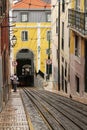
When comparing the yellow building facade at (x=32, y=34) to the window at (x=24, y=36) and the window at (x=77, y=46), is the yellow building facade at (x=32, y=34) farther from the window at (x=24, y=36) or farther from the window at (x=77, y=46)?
the window at (x=77, y=46)

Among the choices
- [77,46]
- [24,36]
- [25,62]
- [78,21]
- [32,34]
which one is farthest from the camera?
[25,62]

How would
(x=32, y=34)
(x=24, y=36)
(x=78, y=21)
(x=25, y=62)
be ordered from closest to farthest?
(x=78, y=21) < (x=32, y=34) < (x=24, y=36) < (x=25, y=62)

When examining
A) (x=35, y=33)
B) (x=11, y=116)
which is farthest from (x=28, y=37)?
(x=11, y=116)

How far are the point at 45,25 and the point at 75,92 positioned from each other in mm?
31630

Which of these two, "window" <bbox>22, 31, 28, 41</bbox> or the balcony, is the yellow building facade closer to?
"window" <bbox>22, 31, 28, 41</bbox>

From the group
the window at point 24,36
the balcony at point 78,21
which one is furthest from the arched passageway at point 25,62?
the balcony at point 78,21

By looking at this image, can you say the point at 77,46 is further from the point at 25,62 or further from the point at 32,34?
the point at 25,62

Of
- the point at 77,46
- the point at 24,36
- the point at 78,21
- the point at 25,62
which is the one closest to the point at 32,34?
the point at 24,36

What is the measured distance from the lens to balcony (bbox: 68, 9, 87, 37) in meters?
27.0

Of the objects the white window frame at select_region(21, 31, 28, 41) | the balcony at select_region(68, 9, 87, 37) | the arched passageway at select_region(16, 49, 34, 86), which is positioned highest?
the balcony at select_region(68, 9, 87, 37)

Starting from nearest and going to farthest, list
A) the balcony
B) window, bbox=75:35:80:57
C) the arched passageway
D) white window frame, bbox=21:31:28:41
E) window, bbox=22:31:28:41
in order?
the balcony, window, bbox=75:35:80:57, the arched passageway, window, bbox=22:31:28:41, white window frame, bbox=21:31:28:41

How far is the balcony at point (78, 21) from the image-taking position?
27000mm

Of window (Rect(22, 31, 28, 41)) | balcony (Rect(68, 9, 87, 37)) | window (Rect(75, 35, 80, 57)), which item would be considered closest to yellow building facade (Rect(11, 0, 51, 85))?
window (Rect(22, 31, 28, 41))

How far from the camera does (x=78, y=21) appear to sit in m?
28.6
